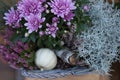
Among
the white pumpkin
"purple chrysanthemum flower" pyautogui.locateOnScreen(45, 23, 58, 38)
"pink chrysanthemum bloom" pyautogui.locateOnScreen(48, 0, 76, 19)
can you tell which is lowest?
the white pumpkin

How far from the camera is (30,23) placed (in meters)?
0.94

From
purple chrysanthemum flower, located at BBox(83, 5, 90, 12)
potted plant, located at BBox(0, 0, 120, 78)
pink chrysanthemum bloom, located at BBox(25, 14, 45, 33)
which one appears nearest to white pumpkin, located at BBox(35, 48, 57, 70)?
potted plant, located at BBox(0, 0, 120, 78)

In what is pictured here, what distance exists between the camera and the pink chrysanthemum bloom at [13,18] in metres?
1.01

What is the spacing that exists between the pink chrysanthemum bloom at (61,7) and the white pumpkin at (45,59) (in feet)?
0.52

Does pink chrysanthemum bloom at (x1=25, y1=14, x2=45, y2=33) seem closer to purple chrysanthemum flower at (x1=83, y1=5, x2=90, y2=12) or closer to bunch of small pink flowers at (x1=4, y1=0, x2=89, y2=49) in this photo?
bunch of small pink flowers at (x1=4, y1=0, x2=89, y2=49)

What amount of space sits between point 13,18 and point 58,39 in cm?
20

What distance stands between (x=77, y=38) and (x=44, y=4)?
189 millimetres

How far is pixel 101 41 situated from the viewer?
1.02 meters

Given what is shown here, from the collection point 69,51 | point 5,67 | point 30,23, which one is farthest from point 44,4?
point 5,67

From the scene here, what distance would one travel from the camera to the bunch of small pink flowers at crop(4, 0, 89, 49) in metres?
0.95

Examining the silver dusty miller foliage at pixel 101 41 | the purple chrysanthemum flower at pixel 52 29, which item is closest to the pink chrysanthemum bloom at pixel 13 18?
the purple chrysanthemum flower at pixel 52 29

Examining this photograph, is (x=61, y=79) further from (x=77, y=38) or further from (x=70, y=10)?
(x=70, y=10)

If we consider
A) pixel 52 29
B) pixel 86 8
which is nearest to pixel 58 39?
pixel 52 29

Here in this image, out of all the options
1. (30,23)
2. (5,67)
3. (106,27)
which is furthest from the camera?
(5,67)
